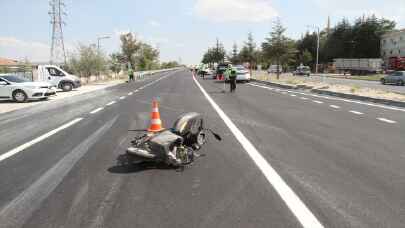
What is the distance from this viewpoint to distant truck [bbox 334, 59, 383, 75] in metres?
60.7

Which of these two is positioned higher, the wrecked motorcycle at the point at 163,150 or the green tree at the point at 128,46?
the green tree at the point at 128,46

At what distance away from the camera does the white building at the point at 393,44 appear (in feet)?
238

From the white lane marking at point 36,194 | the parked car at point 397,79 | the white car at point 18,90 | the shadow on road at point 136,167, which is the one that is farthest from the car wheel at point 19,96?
the parked car at point 397,79

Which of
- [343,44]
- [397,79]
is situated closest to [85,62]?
[397,79]

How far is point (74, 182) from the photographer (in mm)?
5207

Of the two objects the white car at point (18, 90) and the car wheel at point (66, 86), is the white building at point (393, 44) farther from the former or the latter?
the white car at point (18, 90)

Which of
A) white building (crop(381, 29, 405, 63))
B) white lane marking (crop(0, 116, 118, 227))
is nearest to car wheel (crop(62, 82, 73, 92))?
white lane marking (crop(0, 116, 118, 227))

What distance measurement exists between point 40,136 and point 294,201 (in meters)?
6.70

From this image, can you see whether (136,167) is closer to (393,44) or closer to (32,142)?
(32,142)

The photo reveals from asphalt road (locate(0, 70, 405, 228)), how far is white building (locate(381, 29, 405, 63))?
71711 millimetres

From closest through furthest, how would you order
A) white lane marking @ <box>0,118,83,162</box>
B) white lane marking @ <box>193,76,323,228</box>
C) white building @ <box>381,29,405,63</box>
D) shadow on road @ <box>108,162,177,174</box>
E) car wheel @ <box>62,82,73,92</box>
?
white lane marking @ <box>193,76,323,228</box>, shadow on road @ <box>108,162,177,174</box>, white lane marking @ <box>0,118,83,162</box>, car wheel @ <box>62,82,73,92</box>, white building @ <box>381,29,405,63</box>

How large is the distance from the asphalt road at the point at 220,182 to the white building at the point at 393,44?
71.7 metres

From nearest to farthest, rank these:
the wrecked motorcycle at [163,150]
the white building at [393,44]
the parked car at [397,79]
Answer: the wrecked motorcycle at [163,150], the parked car at [397,79], the white building at [393,44]

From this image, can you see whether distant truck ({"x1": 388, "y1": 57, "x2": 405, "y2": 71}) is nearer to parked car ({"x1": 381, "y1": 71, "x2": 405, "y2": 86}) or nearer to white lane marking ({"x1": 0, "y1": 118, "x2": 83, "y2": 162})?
parked car ({"x1": 381, "y1": 71, "x2": 405, "y2": 86})
